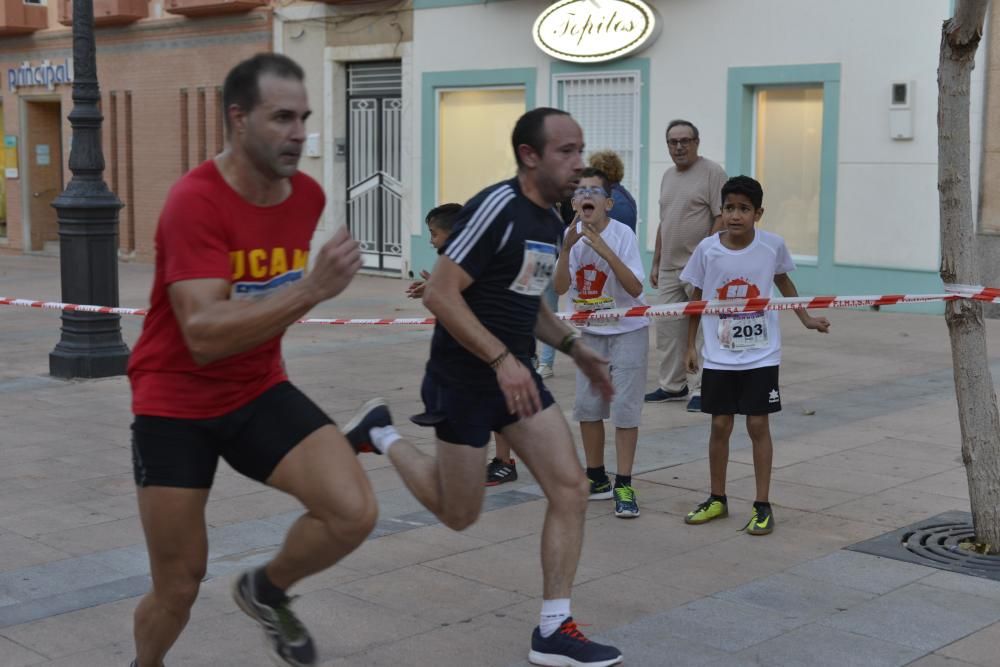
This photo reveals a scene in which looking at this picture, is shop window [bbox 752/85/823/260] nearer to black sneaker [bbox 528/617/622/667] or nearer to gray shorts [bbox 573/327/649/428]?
gray shorts [bbox 573/327/649/428]

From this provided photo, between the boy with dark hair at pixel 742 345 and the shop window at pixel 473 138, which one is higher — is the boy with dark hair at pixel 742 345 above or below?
below

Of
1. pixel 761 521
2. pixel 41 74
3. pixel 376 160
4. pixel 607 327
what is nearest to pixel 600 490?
pixel 607 327

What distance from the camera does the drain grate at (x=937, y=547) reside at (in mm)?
5660

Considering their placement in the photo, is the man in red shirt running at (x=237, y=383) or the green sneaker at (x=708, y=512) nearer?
the man in red shirt running at (x=237, y=383)

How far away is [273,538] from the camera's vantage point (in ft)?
20.1

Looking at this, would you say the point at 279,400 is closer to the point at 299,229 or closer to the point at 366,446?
the point at 299,229

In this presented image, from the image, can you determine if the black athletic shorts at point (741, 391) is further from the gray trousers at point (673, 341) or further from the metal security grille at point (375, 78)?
the metal security grille at point (375, 78)

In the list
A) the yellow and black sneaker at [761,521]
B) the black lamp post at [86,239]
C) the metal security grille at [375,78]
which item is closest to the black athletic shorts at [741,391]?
the yellow and black sneaker at [761,521]

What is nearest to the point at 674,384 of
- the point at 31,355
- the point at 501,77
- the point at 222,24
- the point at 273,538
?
the point at 273,538

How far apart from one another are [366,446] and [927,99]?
1096 centimetres

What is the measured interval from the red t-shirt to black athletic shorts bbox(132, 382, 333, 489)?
3 cm

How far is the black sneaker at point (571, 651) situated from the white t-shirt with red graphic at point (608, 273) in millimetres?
2481

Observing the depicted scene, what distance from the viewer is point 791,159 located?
15.6m

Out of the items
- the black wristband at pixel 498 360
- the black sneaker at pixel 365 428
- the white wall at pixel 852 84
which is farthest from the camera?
the white wall at pixel 852 84
